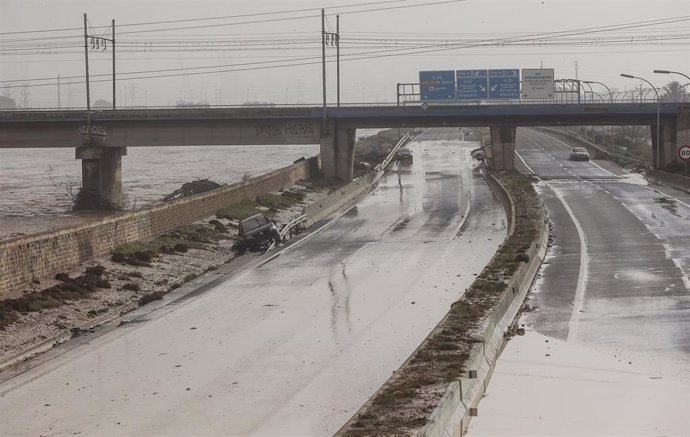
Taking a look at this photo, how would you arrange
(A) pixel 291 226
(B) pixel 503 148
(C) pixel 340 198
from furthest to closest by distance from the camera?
(B) pixel 503 148, (C) pixel 340 198, (A) pixel 291 226

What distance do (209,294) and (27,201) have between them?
55.5m

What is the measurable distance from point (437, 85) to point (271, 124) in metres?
15.1

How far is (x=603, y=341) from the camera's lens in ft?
92.4

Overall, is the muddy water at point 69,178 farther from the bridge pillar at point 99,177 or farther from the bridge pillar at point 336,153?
the bridge pillar at point 336,153

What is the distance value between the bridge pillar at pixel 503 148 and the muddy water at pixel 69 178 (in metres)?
29.2

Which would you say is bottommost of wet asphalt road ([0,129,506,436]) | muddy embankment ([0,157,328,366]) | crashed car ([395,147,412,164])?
wet asphalt road ([0,129,506,436])

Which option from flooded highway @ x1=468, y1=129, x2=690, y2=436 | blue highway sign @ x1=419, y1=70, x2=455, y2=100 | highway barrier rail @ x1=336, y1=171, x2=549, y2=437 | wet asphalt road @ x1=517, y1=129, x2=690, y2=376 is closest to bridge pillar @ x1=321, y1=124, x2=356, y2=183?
blue highway sign @ x1=419, y1=70, x2=455, y2=100

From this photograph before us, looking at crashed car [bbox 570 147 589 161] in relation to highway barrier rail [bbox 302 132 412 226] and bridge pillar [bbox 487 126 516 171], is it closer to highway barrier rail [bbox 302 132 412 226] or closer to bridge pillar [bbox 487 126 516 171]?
bridge pillar [bbox 487 126 516 171]

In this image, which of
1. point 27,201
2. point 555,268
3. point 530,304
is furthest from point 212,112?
point 530,304

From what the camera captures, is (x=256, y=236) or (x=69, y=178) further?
(x=69, y=178)

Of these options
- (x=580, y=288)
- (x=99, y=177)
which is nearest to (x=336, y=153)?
(x=99, y=177)

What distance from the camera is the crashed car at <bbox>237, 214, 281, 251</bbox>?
50844 mm

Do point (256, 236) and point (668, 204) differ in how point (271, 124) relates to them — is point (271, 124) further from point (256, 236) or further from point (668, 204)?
point (256, 236)

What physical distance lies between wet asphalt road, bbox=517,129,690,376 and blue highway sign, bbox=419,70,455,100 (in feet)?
70.4
